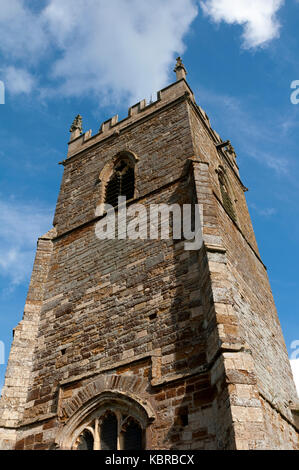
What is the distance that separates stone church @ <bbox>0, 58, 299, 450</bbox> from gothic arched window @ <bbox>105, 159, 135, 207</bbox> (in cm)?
4

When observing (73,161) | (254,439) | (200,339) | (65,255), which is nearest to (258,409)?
(254,439)

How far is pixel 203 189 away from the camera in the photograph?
9125 millimetres

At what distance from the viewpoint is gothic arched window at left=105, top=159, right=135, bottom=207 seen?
11.5 m

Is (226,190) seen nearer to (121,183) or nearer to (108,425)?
(121,183)

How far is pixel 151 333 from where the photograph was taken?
7676 mm

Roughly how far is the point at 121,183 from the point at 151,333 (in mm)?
5206

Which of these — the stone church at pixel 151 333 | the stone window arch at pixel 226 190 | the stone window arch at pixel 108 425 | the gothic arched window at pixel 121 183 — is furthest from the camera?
the stone window arch at pixel 226 190

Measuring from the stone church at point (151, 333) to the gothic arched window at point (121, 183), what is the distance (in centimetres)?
4

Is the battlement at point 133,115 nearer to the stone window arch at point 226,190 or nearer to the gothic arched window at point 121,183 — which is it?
the gothic arched window at point 121,183

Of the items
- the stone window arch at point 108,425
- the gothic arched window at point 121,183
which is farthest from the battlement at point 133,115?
the stone window arch at point 108,425

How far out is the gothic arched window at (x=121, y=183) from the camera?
37.8ft

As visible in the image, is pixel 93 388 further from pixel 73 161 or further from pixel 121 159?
pixel 73 161

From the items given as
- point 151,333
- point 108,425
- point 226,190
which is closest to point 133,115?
point 226,190

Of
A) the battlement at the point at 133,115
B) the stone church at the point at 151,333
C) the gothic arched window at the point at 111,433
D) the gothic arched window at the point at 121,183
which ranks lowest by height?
the gothic arched window at the point at 111,433
